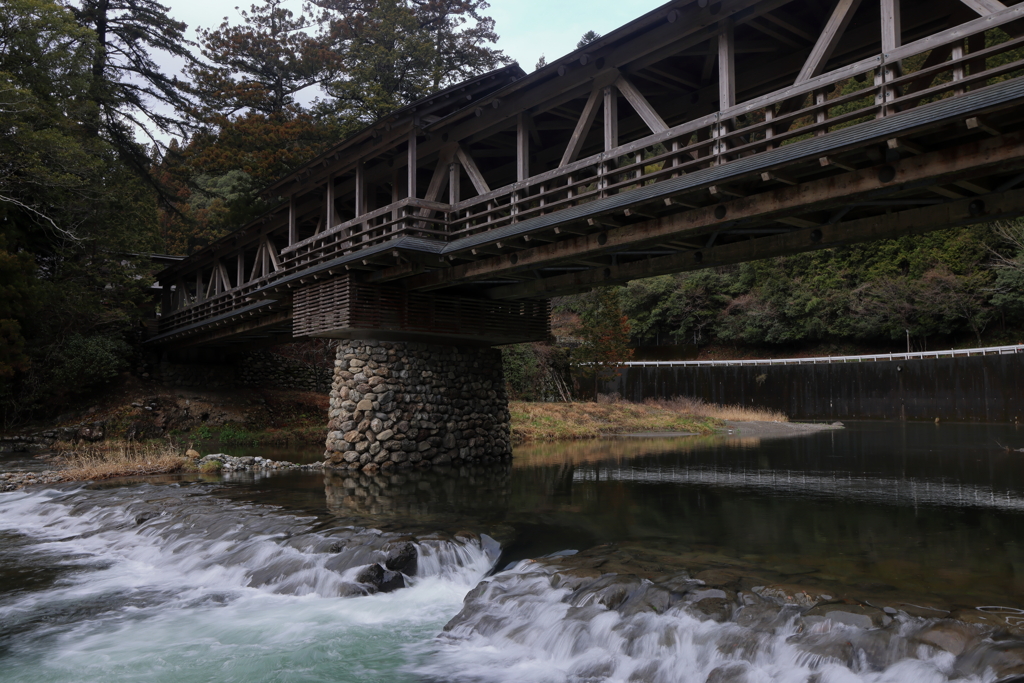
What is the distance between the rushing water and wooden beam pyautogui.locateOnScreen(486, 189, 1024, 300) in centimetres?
431

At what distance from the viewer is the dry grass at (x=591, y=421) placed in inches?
1016

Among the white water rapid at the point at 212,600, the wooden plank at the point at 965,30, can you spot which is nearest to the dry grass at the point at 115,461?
the white water rapid at the point at 212,600

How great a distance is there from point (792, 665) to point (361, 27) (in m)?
38.7

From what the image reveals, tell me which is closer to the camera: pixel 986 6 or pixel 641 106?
pixel 986 6

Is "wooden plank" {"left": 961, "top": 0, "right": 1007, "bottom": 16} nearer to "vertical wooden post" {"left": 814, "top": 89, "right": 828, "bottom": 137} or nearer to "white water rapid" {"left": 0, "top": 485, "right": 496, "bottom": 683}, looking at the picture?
"vertical wooden post" {"left": 814, "top": 89, "right": 828, "bottom": 137}

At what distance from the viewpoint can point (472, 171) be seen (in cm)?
1484

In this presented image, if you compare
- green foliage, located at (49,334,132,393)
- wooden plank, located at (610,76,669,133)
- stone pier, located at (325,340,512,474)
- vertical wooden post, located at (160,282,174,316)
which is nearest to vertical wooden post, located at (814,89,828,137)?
wooden plank, located at (610,76,669,133)

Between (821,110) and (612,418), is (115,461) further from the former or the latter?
(612,418)

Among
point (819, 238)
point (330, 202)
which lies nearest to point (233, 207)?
point (330, 202)

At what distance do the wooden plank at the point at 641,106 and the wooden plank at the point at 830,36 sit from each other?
7.54ft

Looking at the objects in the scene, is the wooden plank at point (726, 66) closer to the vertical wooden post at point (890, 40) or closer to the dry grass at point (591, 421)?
the vertical wooden post at point (890, 40)

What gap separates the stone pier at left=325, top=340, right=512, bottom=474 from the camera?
54.2ft

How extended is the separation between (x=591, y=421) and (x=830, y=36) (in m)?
21.0

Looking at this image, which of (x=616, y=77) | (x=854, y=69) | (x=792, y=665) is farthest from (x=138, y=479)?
(x=854, y=69)
